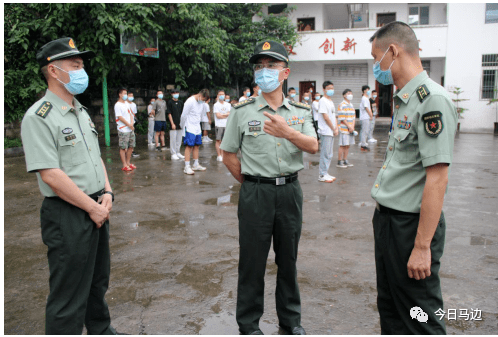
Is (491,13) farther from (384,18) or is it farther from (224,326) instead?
(224,326)

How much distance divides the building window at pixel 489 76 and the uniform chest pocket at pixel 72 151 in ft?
70.9

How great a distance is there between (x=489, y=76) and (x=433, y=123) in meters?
21.2

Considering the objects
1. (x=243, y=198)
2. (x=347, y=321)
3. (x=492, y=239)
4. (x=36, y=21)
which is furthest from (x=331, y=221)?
(x=36, y=21)

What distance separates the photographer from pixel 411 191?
219 centimetres

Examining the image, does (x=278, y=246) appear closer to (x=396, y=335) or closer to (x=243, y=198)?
(x=243, y=198)

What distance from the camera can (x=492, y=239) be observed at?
15.7 feet

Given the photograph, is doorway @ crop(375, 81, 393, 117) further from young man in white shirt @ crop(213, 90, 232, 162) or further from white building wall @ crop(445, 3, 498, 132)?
young man in white shirt @ crop(213, 90, 232, 162)

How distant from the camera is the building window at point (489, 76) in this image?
19641mm

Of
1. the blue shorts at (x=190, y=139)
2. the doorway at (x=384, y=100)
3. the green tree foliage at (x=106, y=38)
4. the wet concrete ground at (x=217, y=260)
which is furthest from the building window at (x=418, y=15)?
the blue shorts at (x=190, y=139)

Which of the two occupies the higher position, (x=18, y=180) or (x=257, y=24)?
(x=257, y=24)

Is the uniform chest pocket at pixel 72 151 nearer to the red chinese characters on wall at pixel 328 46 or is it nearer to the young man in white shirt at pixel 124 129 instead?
the young man in white shirt at pixel 124 129

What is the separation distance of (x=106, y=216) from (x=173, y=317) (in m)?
1.02

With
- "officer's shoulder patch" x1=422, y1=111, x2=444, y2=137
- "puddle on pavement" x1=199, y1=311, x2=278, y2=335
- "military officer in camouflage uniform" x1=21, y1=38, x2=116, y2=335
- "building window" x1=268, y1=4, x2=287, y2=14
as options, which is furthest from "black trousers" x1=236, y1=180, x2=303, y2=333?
"building window" x1=268, y1=4, x2=287, y2=14

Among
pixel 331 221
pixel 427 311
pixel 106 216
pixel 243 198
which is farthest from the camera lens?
pixel 331 221
